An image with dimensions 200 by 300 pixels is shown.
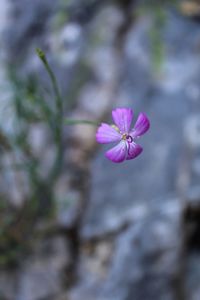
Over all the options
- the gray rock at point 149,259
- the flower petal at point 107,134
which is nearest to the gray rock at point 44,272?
the gray rock at point 149,259

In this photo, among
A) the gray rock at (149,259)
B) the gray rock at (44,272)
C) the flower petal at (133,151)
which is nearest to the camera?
the flower petal at (133,151)

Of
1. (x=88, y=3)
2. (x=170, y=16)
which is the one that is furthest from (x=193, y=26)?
(x=88, y=3)

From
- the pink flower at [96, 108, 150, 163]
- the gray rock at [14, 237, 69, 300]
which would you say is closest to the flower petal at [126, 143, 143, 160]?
the pink flower at [96, 108, 150, 163]

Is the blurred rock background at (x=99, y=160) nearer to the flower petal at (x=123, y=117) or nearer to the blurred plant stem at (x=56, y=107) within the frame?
the blurred plant stem at (x=56, y=107)

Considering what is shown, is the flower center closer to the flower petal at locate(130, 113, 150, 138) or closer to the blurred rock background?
the flower petal at locate(130, 113, 150, 138)

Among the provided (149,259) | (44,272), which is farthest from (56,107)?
(44,272)

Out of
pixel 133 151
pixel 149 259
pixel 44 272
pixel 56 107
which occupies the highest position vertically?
pixel 44 272

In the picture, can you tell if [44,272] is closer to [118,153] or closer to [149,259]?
[149,259]
